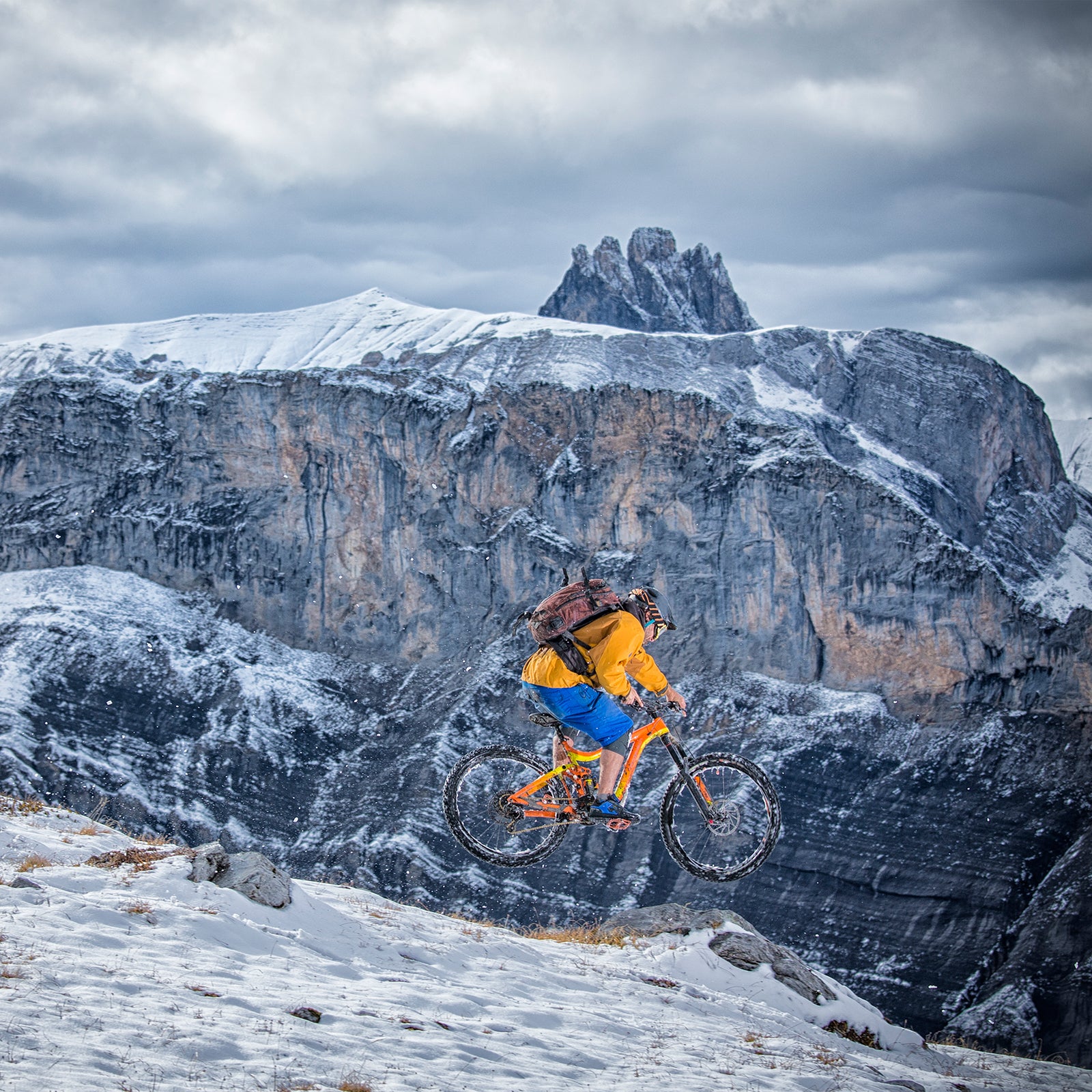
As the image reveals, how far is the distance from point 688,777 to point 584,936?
666 cm

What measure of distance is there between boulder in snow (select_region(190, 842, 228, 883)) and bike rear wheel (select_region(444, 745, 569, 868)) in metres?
3.86

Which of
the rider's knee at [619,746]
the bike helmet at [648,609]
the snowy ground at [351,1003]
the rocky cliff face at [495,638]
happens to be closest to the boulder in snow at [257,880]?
the snowy ground at [351,1003]

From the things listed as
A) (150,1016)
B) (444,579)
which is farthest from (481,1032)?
(444,579)

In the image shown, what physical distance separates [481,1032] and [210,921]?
155 inches

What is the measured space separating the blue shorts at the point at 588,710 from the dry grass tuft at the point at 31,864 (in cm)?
729

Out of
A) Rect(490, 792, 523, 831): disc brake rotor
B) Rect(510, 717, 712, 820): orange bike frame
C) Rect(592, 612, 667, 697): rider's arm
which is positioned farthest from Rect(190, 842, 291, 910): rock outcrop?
Rect(592, 612, 667, 697): rider's arm

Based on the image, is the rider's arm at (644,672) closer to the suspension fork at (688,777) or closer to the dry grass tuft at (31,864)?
the suspension fork at (688,777)

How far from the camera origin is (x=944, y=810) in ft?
355

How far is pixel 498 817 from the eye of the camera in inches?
540

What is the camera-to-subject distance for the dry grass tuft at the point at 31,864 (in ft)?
46.8

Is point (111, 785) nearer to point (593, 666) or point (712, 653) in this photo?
point (712, 653)

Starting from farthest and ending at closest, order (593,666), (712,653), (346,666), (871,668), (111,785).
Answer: (346,666) → (712,653) → (871,668) → (111,785) → (593,666)

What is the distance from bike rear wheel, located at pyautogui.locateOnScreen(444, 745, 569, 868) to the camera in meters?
13.7

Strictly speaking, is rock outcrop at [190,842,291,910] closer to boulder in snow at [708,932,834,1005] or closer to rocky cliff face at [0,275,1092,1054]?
boulder in snow at [708,932,834,1005]
